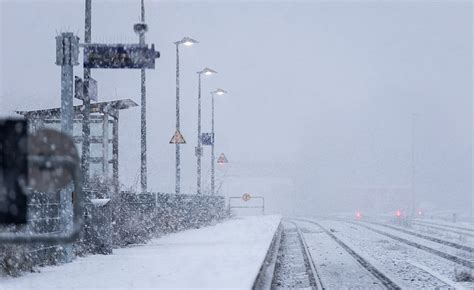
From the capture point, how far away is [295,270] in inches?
630

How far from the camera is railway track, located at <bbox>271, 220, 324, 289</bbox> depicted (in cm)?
1336

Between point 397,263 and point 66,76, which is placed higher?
point 66,76

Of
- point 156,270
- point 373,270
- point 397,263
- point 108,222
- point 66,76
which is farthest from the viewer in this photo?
point 397,263

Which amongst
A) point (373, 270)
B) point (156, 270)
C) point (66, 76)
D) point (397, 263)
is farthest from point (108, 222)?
point (397, 263)

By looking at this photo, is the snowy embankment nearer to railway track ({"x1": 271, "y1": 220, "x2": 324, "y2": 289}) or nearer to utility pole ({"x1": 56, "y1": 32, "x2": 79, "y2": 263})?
railway track ({"x1": 271, "y1": 220, "x2": 324, "y2": 289})

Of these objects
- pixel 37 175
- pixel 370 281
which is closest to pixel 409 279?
pixel 370 281

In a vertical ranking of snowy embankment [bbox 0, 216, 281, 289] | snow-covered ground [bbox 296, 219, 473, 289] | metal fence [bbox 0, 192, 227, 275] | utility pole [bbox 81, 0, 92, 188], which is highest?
utility pole [bbox 81, 0, 92, 188]

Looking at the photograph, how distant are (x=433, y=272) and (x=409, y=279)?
51.4 inches

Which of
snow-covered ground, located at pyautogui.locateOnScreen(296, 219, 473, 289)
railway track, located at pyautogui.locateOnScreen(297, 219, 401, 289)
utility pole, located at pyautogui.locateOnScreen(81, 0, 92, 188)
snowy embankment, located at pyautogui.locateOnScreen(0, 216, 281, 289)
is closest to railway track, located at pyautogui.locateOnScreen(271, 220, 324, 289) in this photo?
snow-covered ground, located at pyautogui.locateOnScreen(296, 219, 473, 289)

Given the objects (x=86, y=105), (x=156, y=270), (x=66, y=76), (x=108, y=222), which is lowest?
(x=156, y=270)

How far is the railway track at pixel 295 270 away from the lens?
13355 mm

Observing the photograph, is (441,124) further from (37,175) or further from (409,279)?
(37,175)

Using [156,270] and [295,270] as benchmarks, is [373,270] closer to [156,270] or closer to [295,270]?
[295,270]

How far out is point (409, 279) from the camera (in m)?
13.8
